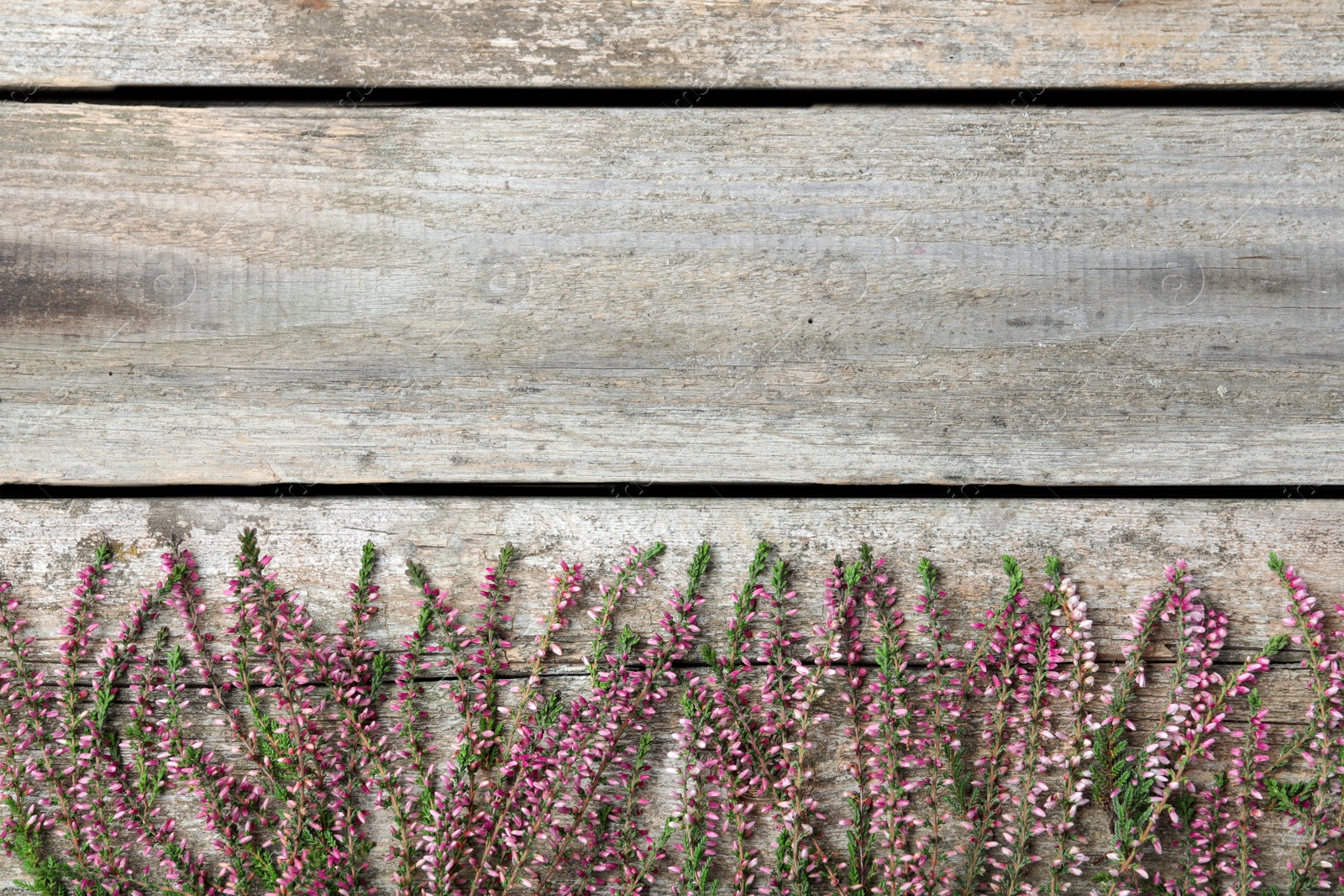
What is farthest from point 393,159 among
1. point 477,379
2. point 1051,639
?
point 1051,639

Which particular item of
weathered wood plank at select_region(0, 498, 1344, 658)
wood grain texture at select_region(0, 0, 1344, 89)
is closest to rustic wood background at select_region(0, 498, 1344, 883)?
weathered wood plank at select_region(0, 498, 1344, 658)

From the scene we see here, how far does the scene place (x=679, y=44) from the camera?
1.35 meters

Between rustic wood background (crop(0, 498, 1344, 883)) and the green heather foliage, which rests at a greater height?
rustic wood background (crop(0, 498, 1344, 883))

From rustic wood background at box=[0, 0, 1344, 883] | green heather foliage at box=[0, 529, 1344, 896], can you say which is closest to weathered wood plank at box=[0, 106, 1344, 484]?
rustic wood background at box=[0, 0, 1344, 883]

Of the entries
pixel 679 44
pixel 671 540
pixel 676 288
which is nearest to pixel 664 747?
pixel 671 540

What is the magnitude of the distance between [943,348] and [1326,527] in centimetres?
73

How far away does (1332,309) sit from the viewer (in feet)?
4.36

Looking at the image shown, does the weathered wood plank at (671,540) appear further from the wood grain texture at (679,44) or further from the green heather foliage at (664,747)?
the wood grain texture at (679,44)

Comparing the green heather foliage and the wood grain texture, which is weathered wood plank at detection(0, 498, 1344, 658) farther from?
the wood grain texture

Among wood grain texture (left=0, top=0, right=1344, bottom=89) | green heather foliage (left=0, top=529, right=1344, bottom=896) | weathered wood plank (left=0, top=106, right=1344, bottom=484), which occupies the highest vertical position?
wood grain texture (left=0, top=0, right=1344, bottom=89)

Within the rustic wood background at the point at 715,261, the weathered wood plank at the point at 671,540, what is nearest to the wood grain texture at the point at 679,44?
the rustic wood background at the point at 715,261

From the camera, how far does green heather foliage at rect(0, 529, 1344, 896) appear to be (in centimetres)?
131

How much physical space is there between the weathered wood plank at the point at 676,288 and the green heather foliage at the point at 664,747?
0.23 metres

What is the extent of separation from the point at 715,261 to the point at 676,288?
0.08m
